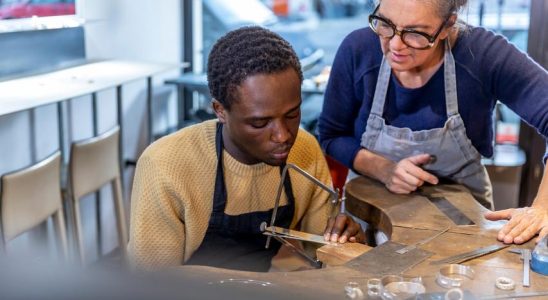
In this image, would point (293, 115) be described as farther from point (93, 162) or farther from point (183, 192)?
point (93, 162)

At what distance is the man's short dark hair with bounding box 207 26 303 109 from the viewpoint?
1264mm

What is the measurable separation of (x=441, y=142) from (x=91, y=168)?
1.56m

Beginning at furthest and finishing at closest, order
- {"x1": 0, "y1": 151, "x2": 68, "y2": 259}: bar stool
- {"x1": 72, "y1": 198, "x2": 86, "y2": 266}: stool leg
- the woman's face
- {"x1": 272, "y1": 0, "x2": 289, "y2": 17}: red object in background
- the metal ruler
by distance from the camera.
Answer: {"x1": 272, "y1": 0, "x2": 289, "y2": 17}: red object in background → {"x1": 72, "y1": 198, "x2": 86, "y2": 266}: stool leg → {"x1": 0, "y1": 151, "x2": 68, "y2": 259}: bar stool → the woman's face → the metal ruler

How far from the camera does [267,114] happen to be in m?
1.25

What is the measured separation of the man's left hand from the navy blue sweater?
0.99 ft

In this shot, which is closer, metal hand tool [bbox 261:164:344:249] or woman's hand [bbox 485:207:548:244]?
woman's hand [bbox 485:207:548:244]

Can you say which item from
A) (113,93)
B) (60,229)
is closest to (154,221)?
(60,229)

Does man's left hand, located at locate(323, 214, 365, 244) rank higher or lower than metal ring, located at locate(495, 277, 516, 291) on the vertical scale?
lower

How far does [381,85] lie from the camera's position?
5.22 feet

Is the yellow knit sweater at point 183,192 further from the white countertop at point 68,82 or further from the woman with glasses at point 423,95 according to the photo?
the white countertop at point 68,82

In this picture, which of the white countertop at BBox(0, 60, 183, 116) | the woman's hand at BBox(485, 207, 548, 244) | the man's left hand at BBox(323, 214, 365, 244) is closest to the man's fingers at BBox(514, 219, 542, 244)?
the woman's hand at BBox(485, 207, 548, 244)

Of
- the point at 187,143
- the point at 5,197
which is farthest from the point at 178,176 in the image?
the point at 5,197

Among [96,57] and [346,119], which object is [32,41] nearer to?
[96,57]

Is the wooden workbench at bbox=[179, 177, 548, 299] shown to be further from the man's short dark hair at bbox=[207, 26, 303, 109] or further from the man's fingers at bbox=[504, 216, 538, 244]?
the man's short dark hair at bbox=[207, 26, 303, 109]
